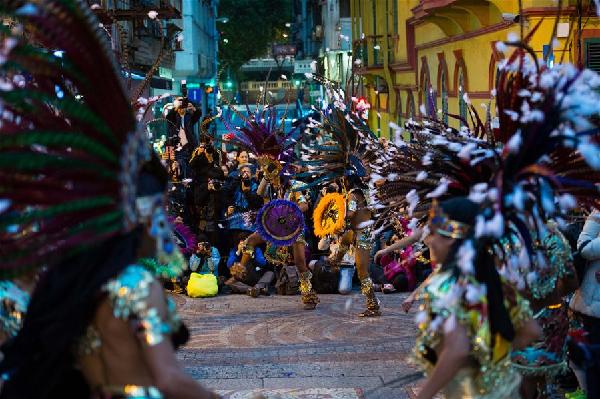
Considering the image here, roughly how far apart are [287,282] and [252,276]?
1.66 feet

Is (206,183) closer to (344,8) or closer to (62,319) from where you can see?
(62,319)

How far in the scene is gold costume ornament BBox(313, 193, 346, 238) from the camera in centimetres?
1266

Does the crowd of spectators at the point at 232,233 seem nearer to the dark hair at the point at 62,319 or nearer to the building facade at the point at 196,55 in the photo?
the dark hair at the point at 62,319

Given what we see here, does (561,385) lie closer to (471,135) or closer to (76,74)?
(471,135)

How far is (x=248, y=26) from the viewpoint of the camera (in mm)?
69625

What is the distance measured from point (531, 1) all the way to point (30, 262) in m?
11.1

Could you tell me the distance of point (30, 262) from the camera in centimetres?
461

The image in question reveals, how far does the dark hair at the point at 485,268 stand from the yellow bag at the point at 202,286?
30.8 feet

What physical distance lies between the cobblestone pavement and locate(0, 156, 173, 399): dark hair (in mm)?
3953

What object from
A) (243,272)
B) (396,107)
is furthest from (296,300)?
(396,107)

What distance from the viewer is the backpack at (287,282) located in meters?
14.2

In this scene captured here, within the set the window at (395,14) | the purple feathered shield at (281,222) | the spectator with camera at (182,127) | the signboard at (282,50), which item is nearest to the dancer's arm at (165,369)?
the purple feathered shield at (281,222)

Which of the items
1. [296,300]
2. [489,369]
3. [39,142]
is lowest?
[296,300]

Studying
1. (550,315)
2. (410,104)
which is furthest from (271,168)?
(410,104)
